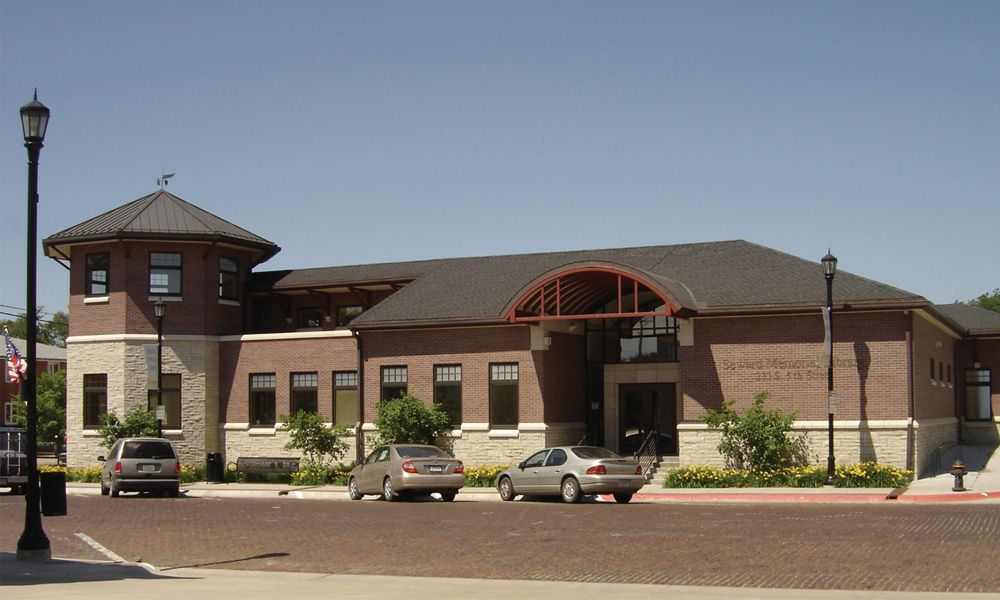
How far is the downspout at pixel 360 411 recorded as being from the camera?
3859 centimetres

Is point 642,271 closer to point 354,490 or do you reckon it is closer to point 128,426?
point 354,490

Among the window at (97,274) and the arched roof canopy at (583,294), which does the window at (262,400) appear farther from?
the arched roof canopy at (583,294)

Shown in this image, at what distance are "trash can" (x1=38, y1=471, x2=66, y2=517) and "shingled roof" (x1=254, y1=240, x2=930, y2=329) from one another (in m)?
18.5

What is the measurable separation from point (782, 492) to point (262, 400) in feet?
A: 64.6

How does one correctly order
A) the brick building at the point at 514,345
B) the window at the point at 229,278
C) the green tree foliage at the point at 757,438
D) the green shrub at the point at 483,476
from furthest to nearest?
the window at the point at 229,278 < the green shrub at the point at 483,476 < the brick building at the point at 514,345 < the green tree foliage at the point at 757,438

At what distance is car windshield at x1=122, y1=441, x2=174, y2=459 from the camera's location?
33594 millimetres

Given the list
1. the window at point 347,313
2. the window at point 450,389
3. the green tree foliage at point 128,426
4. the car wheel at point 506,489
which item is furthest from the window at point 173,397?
the car wheel at point 506,489

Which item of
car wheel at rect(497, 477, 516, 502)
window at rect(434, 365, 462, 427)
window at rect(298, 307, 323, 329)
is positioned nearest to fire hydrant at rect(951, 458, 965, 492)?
car wheel at rect(497, 477, 516, 502)

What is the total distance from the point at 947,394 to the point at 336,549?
28.0 metres

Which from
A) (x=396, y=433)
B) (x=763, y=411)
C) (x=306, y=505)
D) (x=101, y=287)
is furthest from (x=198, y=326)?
(x=763, y=411)

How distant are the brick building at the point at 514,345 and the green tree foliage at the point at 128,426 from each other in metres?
0.65

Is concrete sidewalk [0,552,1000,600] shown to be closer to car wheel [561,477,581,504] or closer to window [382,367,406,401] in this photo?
car wheel [561,477,581,504]

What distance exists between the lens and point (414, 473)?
2986 cm

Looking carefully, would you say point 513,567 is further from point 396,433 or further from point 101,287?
point 101,287
